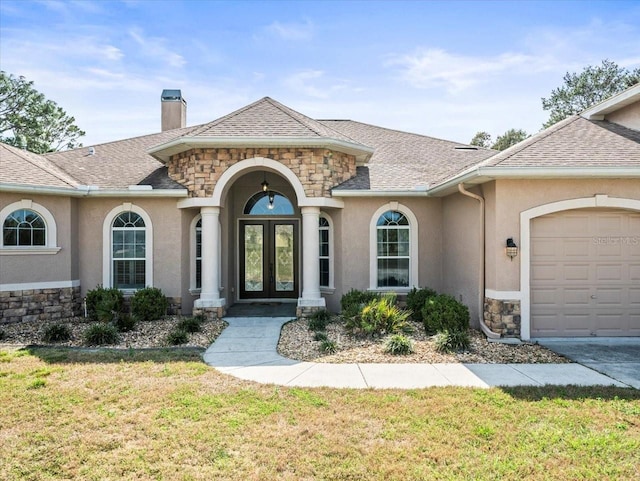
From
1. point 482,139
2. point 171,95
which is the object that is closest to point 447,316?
point 171,95

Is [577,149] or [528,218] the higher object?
[577,149]

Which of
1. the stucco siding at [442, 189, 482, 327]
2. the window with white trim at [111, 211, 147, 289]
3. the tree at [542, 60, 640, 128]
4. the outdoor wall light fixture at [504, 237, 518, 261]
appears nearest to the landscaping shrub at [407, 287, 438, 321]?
the stucco siding at [442, 189, 482, 327]

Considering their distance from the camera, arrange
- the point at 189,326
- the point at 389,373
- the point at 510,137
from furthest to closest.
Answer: the point at 510,137 < the point at 189,326 < the point at 389,373

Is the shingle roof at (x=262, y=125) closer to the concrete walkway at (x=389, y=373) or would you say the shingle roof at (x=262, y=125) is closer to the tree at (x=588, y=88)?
the concrete walkway at (x=389, y=373)

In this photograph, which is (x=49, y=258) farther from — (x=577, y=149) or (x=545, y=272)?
(x=577, y=149)

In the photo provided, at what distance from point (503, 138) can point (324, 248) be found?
1196 inches

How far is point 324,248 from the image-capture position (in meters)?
11.4

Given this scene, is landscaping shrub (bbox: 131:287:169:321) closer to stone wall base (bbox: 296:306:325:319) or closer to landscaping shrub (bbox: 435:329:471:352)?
stone wall base (bbox: 296:306:325:319)

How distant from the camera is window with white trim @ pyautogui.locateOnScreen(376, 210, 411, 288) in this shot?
10.8 m

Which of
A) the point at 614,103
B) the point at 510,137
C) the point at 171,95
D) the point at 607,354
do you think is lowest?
the point at 607,354

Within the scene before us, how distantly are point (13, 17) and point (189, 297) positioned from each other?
25.3 ft

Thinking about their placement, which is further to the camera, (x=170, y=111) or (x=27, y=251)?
(x=170, y=111)

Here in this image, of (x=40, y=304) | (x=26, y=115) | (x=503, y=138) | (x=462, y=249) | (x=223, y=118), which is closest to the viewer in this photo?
(x=462, y=249)

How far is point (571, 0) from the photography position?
8.93m
